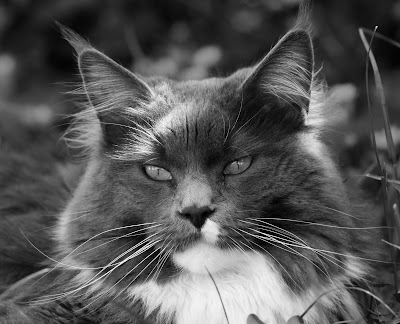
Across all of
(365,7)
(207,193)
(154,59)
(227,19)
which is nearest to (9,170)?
(207,193)

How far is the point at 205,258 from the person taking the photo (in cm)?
230

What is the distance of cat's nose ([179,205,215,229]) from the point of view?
2219 mm

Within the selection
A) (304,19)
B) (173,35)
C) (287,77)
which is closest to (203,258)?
(287,77)

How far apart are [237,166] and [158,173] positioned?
0.96 ft

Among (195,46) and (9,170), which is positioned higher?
(195,46)

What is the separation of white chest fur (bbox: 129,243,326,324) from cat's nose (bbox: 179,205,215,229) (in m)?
0.22

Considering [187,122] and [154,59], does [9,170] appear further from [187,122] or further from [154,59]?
[154,59]

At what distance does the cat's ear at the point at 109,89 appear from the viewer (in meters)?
2.50

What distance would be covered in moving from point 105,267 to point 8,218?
839mm

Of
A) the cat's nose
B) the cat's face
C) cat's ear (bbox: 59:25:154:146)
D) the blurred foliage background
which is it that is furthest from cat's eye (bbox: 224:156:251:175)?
the blurred foliage background

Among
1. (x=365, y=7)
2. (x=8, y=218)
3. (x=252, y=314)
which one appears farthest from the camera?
(x=365, y=7)

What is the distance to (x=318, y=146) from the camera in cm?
253

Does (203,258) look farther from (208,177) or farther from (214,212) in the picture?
(208,177)

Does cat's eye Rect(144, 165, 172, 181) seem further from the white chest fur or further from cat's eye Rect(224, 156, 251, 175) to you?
the white chest fur
